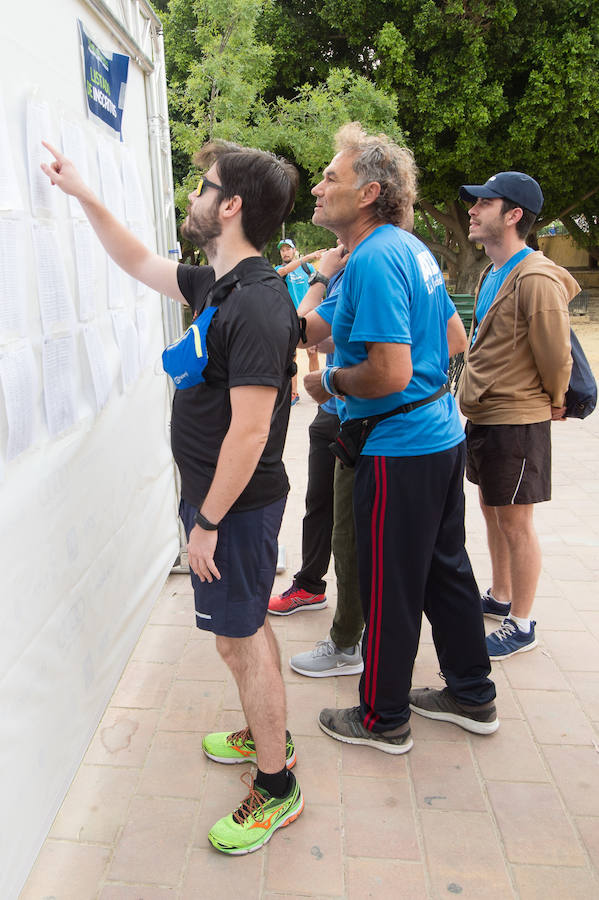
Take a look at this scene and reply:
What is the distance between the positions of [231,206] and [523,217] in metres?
1.48

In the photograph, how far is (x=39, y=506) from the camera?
1910mm

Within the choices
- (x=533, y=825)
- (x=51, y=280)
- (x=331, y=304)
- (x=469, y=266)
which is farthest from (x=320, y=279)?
(x=469, y=266)

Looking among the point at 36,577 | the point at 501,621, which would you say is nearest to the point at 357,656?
the point at 501,621

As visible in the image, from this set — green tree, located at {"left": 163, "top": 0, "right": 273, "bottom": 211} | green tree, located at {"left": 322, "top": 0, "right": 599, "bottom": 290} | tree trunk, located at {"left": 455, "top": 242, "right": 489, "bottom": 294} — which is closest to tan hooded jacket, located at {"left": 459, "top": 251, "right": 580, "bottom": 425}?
green tree, located at {"left": 163, "top": 0, "right": 273, "bottom": 211}

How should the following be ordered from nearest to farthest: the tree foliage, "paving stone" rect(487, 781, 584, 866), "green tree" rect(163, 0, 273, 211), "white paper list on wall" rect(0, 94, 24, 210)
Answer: "white paper list on wall" rect(0, 94, 24, 210)
"paving stone" rect(487, 781, 584, 866)
"green tree" rect(163, 0, 273, 211)
the tree foliage

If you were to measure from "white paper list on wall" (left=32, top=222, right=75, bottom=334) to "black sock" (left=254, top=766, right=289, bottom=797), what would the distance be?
1.48 m

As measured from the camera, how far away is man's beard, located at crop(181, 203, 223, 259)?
181 centimetres

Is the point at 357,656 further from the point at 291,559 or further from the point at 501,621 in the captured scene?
the point at 291,559

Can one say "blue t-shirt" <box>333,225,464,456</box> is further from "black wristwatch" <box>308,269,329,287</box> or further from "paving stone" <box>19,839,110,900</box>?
"paving stone" <box>19,839,110,900</box>

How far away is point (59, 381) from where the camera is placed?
6.55 feet

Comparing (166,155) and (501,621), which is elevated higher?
(166,155)

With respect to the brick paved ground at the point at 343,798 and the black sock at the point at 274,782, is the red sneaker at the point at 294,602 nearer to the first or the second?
the brick paved ground at the point at 343,798

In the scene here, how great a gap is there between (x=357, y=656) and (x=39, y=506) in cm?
156

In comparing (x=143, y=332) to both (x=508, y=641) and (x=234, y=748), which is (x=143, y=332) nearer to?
(x=234, y=748)
